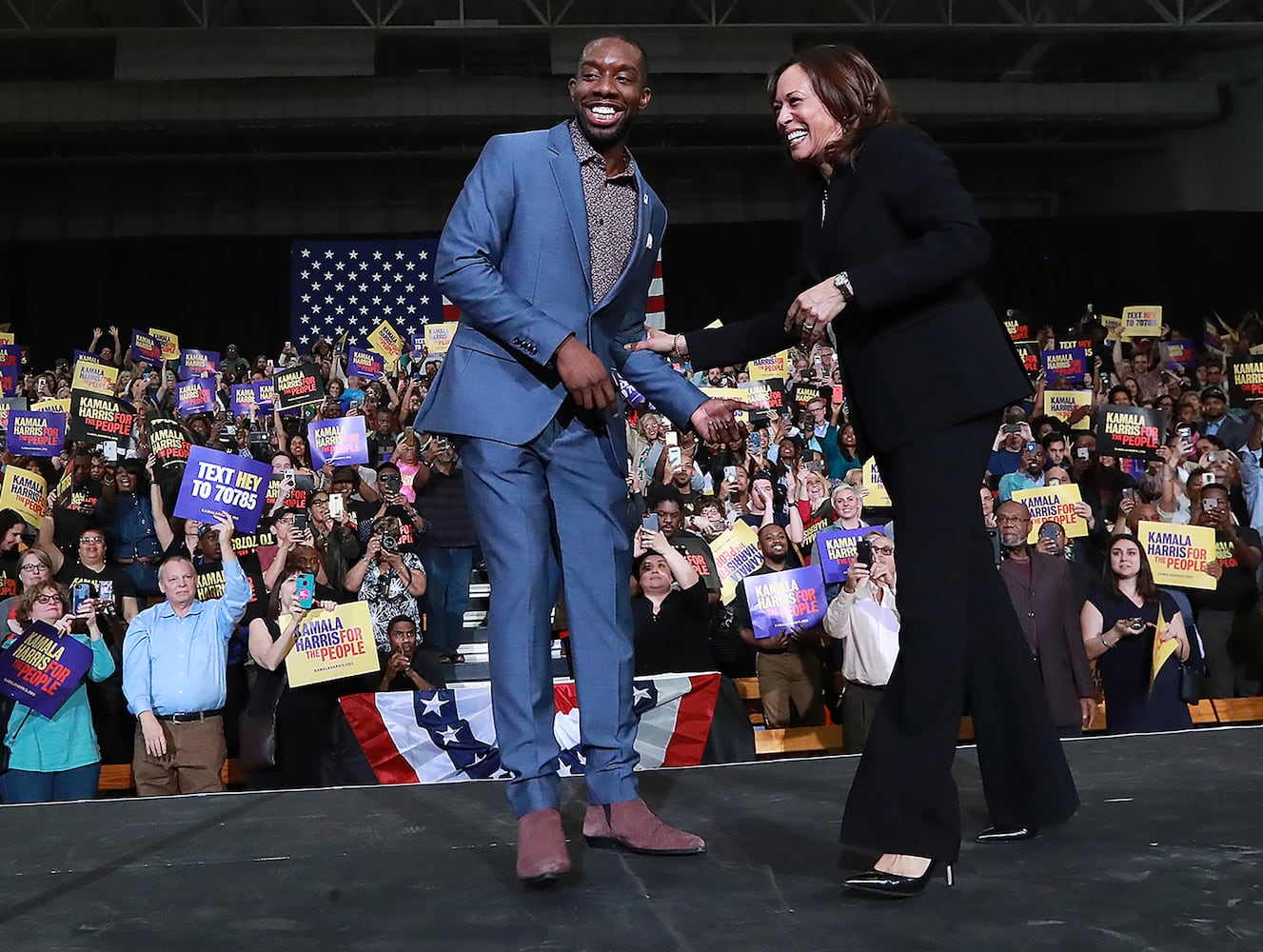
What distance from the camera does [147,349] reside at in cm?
1170

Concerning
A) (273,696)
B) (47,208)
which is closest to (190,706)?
(273,696)

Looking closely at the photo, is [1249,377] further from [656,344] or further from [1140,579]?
[656,344]

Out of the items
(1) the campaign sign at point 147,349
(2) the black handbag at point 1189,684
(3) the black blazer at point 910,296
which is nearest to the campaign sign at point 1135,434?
(2) the black handbag at point 1189,684

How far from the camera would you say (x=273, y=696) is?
17.4ft

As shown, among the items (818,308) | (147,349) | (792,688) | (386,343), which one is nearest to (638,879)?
(818,308)

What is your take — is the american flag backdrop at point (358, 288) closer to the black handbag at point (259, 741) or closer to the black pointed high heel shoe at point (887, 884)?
the black handbag at point (259, 741)

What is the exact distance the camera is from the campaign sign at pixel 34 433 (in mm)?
7520

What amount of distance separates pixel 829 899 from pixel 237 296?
15.4m

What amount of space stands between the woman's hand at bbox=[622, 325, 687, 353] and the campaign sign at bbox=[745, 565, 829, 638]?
3577 mm

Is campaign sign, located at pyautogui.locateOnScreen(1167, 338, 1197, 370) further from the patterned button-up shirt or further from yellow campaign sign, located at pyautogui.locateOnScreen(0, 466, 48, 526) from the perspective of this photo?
the patterned button-up shirt

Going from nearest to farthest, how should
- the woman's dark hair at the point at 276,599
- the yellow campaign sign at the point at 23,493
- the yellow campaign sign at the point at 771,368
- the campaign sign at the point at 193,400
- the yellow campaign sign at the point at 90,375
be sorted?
1. the woman's dark hair at the point at 276,599
2. the yellow campaign sign at the point at 23,493
3. the yellow campaign sign at the point at 90,375
4. the campaign sign at the point at 193,400
5. the yellow campaign sign at the point at 771,368

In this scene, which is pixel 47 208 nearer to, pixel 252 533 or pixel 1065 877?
pixel 252 533

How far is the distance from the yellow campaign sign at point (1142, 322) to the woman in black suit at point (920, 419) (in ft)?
35.3

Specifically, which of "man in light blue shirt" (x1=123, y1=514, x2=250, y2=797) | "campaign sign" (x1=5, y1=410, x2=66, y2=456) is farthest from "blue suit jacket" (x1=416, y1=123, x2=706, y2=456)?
"campaign sign" (x1=5, y1=410, x2=66, y2=456)
